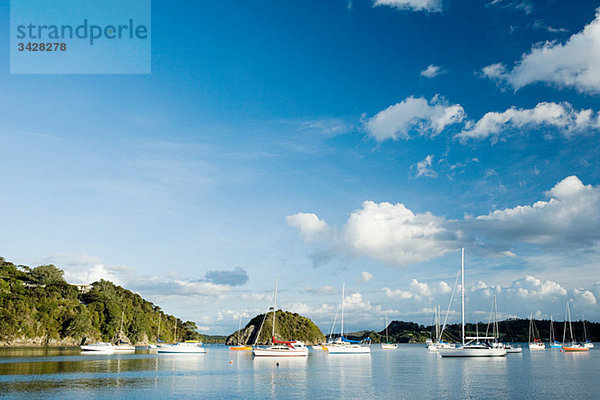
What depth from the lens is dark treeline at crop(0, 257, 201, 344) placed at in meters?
144

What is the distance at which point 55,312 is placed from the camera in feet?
522

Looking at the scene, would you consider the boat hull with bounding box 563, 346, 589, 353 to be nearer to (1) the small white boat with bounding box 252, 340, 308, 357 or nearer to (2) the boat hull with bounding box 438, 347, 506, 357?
(2) the boat hull with bounding box 438, 347, 506, 357

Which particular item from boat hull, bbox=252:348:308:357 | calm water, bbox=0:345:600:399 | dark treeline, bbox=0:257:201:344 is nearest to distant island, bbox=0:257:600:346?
dark treeline, bbox=0:257:201:344

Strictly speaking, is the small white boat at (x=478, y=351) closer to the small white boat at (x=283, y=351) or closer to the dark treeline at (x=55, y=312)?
the small white boat at (x=283, y=351)

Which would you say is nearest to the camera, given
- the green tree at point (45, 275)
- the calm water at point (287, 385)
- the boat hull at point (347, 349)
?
the calm water at point (287, 385)

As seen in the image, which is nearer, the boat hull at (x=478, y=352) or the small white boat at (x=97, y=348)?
the boat hull at (x=478, y=352)

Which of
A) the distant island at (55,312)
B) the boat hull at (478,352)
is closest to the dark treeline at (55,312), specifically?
the distant island at (55,312)

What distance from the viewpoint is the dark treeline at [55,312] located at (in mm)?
144500

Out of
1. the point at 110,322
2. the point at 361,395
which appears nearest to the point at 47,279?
the point at 110,322


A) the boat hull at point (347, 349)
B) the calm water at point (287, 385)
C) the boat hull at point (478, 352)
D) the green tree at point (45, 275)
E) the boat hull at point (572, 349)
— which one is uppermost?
the green tree at point (45, 275)

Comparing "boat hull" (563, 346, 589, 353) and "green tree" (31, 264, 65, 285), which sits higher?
"green tree" (31, 264, 65, 285)

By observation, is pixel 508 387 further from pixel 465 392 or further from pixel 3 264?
pixel 3 264

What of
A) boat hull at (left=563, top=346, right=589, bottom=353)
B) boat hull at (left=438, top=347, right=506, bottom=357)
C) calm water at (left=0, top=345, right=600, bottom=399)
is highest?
calm water at (left=0, top=345, right=600, bottom=399)

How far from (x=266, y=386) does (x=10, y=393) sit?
85.3 ft
